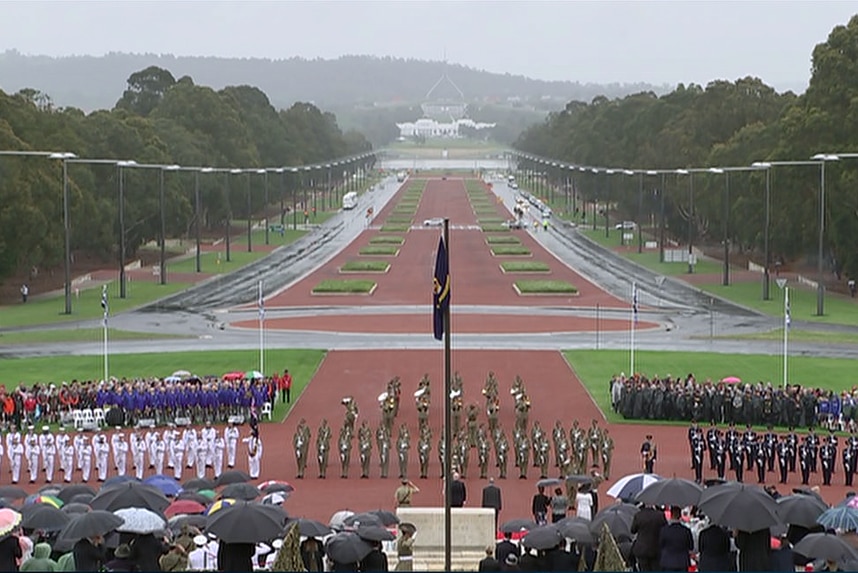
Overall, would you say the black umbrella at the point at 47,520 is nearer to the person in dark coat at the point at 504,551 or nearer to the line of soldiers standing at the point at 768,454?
the person in dark coat at the point at 504,551

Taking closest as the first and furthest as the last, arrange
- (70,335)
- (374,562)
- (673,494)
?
(374,562) < (673,494) < (70,335)

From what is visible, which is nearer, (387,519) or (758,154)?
(387,519)

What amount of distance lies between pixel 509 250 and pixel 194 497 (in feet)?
239

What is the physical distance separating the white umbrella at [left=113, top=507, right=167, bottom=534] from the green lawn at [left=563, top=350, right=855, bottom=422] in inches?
945

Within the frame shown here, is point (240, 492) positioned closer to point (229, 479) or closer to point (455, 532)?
point (229, 479)

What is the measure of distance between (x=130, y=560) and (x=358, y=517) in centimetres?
461

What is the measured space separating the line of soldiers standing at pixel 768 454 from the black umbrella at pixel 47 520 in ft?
49.5

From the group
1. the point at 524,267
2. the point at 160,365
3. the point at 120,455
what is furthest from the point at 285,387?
the point at 524,267

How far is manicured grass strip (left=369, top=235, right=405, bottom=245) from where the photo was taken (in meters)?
102

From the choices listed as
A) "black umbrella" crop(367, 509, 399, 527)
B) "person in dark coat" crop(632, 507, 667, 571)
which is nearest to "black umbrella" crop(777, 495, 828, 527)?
"person in dark coat" crop(632, 507, 667, 571)

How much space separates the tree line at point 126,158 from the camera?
226 ft

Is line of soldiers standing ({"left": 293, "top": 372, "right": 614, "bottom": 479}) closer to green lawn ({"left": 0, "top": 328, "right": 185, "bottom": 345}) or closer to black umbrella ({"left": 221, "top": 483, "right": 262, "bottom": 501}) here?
black umbrella ({"left": 221, "top": 483, "right": 262, "bottom": 501})

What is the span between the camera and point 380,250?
3745 inches

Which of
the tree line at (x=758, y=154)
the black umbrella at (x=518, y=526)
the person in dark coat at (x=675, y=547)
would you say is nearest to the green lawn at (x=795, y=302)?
the tree line at (x=758, y=154)
